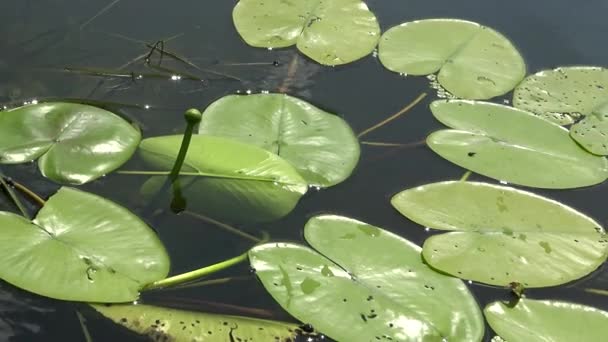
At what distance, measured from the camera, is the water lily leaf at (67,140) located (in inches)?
57.9

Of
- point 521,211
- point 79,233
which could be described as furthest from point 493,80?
point 79,233

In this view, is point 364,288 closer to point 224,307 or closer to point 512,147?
point 224,307

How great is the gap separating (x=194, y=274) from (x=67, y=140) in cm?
44

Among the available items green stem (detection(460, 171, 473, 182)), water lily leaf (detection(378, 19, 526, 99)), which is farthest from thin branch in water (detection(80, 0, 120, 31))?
green stem (detection(460, 171, 473, 182))

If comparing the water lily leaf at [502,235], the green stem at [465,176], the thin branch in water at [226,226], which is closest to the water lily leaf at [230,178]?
the thin branch in water at [226,226]

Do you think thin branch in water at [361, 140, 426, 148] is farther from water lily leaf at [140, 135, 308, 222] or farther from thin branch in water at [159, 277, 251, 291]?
thin branch in water at [159, 277, 251, 291]

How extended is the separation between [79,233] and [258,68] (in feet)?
2.36

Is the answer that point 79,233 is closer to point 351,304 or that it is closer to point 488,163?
point 351,304

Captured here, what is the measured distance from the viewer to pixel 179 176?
1.50 metres

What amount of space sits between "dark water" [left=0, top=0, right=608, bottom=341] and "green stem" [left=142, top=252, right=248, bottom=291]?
0.02 m

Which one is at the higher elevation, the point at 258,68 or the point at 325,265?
the point at 258,68

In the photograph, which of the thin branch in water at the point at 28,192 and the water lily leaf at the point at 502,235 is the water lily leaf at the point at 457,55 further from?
the thin branch in water at the point at 28,192

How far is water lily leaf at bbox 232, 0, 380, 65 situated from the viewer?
6.41ft

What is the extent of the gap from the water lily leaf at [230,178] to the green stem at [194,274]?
11 centimetres
